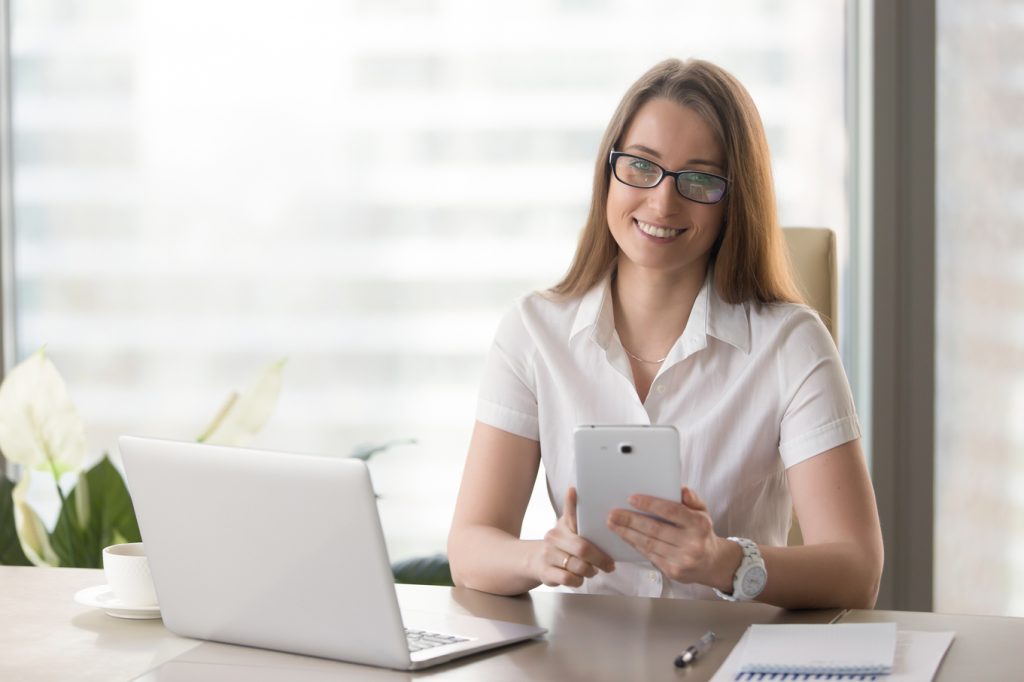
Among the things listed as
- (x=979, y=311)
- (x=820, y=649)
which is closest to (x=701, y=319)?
(x=820, y=649)

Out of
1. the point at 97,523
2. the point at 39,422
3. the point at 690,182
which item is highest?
the point at 690,182

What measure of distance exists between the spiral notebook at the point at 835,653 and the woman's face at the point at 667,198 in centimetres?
64

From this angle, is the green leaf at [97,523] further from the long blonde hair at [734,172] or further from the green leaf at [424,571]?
the long blonde hair at [734,172]

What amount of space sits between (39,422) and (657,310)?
Result: 1.23 meters

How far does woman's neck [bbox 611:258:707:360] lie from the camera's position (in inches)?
68.1

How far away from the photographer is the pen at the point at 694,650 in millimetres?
1084

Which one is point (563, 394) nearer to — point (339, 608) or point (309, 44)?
point (339, 608)

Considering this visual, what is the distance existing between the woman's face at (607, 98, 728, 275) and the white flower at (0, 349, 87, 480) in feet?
3.81

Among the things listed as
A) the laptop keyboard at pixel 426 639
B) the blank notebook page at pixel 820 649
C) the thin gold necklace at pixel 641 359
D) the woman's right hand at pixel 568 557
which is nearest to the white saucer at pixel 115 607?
the laptop keyboard at pixel 426 639

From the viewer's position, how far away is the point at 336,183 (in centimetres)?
285

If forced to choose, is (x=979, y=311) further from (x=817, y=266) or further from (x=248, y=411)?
(x=248, y=411)

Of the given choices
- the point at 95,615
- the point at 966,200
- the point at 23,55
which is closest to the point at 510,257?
the point at 966,200

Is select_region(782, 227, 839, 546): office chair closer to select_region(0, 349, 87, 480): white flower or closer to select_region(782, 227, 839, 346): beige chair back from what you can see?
select_region(782, 227, 839, 346): beige chair back

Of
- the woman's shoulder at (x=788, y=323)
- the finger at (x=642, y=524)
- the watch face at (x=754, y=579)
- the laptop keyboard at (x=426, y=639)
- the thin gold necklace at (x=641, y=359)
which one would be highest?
the woman's shoulder at (x=788, y=323)
